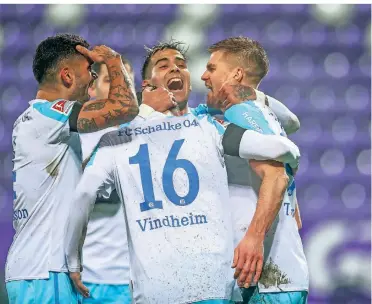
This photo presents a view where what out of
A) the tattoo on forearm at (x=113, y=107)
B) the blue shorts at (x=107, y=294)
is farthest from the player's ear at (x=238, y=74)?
the blue shorts at (x=107, y=294)

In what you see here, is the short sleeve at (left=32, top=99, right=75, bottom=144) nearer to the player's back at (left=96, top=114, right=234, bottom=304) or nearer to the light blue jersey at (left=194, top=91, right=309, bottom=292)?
the player's back at (left=96, top=114, right=234, bottom=304)

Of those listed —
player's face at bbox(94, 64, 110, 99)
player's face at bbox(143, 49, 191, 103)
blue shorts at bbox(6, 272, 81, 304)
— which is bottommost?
blue shorts at bbox(6, 272, 81, 304)

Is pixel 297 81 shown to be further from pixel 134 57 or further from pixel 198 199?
pixel 198 199

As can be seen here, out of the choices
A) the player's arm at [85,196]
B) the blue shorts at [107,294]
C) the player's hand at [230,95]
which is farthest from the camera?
the blue shorts at [107,294]

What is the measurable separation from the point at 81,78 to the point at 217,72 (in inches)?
28.3

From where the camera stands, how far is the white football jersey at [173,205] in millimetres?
3723

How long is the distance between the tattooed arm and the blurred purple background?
313cm

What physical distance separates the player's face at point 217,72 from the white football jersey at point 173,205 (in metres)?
0.78

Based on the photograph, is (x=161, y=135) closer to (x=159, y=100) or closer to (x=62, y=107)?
(x=159, y=100)

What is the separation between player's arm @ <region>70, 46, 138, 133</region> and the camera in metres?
4.39

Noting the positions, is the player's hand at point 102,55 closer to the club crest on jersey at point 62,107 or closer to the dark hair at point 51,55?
the dark hair at point 51,55

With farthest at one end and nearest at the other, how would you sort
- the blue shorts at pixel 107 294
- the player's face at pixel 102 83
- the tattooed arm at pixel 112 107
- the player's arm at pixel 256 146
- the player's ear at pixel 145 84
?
the player's face at pixel 102 83 < the blue shorts at pixel 107 294 < the player's ear at pixel 145 84 < the tattooed arm at pixel 112 107 < the player's arm at pixel 256 146

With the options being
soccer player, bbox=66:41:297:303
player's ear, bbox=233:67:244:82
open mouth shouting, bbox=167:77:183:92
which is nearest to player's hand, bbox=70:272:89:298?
soccer player, bbox=66:41:297:303

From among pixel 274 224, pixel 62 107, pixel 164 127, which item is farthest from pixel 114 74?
pixel 274 224
